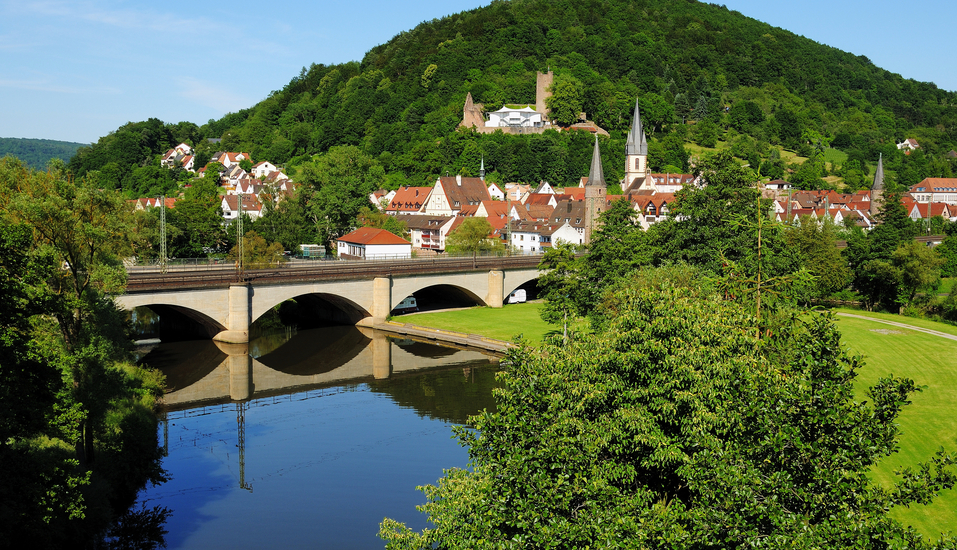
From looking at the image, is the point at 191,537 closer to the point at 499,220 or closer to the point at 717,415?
the point at 717,415

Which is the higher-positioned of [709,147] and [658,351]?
[709,147]

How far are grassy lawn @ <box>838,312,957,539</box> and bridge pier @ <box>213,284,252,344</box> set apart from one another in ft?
116

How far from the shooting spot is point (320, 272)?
5622 cm

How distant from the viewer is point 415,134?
160m

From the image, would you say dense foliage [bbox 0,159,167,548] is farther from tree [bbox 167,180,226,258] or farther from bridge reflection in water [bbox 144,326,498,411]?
tree [bbox 167,180,226,258]

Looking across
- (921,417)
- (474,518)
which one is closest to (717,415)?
(474,518)

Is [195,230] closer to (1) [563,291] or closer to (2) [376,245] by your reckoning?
(2) [376,245]

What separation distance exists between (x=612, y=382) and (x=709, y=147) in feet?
518

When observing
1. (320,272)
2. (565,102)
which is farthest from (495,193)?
(320,272)

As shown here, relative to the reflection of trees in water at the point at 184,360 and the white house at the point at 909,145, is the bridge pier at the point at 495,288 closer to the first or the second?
the reflection of trees in water at the point at 184,360

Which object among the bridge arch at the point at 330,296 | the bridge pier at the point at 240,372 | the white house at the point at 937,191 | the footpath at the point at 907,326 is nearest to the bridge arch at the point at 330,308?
the bridge arch at the point at 330,296

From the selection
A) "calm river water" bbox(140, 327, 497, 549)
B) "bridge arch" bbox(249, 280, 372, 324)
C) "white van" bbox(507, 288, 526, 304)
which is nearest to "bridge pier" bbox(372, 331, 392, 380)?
"calm river water" bbox(140, 327, 497, 549)

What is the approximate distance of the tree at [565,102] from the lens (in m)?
162

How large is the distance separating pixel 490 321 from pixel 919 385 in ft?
137
